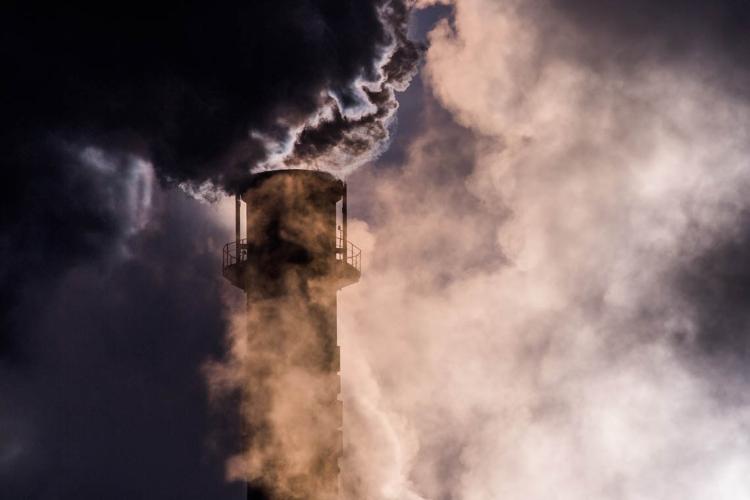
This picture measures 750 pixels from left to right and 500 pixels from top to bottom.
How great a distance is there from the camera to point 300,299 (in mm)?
24844

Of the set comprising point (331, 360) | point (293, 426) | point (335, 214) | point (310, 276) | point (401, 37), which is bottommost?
point (293, 426)

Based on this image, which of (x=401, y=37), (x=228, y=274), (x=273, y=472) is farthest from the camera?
(x=228, y=274)

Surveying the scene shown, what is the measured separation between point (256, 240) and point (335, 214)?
2098 mm

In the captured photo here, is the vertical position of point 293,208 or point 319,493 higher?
point 293,208

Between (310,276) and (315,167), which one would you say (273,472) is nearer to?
(310,276)

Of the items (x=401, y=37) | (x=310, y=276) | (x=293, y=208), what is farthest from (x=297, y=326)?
(x=401, y=37)

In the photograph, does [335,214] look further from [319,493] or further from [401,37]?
[319,493]

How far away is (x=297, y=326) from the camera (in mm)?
24859

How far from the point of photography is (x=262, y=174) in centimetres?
2488

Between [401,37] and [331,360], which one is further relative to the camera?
[331,360]

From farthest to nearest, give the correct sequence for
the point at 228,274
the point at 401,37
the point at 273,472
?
the point at 228,274, the point at 273,472, the point at 401,37

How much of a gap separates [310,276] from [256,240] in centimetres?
160

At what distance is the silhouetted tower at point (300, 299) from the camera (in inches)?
969

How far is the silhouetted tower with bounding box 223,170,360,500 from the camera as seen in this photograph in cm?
2461
